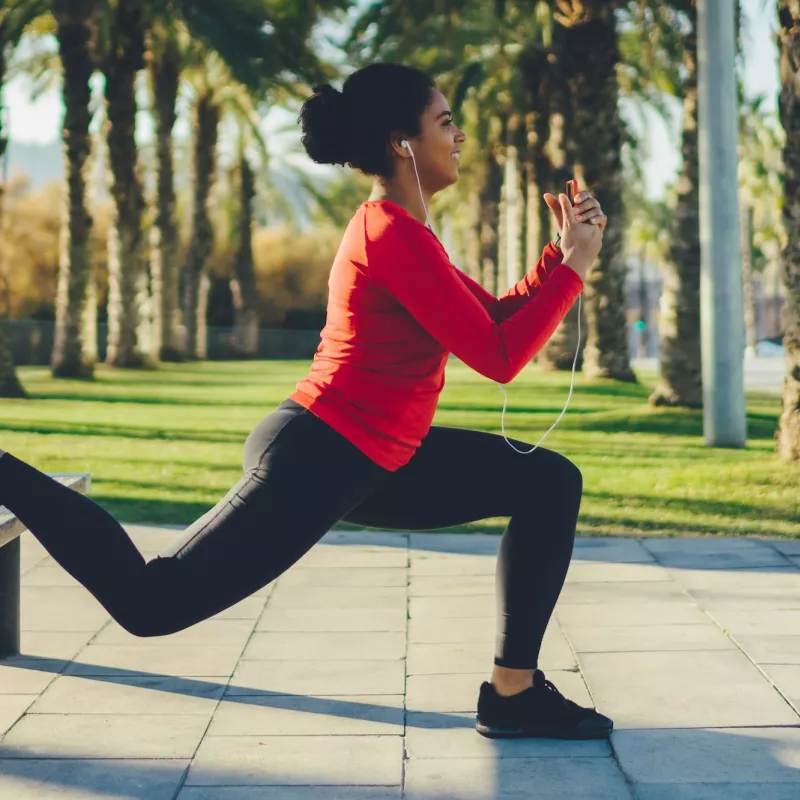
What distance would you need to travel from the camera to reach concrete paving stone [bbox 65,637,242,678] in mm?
4355

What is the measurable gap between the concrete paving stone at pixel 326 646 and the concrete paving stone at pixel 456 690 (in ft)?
1.14

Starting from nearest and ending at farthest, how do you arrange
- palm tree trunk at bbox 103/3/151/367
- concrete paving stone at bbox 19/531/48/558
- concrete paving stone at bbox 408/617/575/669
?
concrete paving stone at bbox 408/617/575/669 → concrete paving stone at bbox 19/531/48/558 → palm tree trunk at bbox 103/3/151/367

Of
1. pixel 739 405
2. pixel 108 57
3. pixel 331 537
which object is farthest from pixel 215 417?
pixel 108 57

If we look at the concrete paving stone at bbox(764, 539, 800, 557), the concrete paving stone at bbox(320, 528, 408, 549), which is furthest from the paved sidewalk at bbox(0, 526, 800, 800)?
the concrete paving stone at bbox(320, 528, 408, 549)

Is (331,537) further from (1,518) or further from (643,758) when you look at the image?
(643,758)

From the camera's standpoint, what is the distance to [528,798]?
315 centimetres

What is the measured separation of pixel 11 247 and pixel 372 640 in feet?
135

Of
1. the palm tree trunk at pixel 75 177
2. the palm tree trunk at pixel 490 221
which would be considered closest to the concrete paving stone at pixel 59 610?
the palm tree trunk at pixel 75 177

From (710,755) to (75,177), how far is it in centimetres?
2027

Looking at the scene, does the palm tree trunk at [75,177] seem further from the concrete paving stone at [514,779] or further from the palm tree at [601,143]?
the concrete paving stone at [514,779]

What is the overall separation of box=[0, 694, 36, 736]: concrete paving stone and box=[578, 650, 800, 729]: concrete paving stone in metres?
1.72

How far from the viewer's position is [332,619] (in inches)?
202

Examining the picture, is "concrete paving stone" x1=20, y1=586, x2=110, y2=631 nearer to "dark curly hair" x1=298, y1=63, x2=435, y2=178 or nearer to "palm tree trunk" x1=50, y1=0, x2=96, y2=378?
"dark curly hair" x1=298, y1=63, x2=435, y2=178

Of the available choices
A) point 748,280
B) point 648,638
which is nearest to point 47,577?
point 648,638
